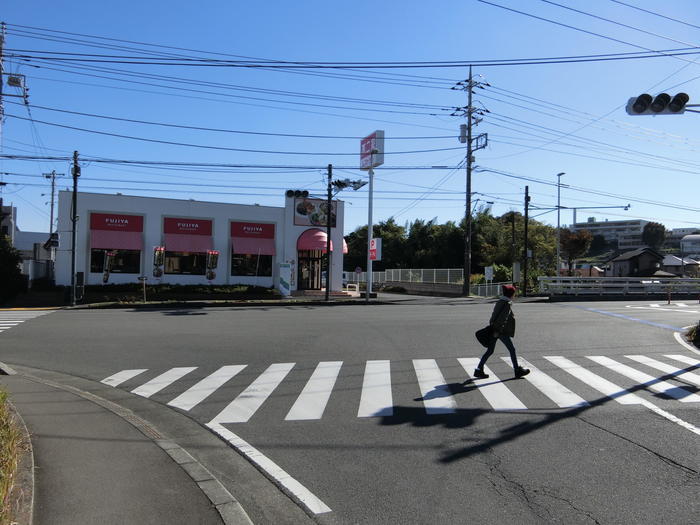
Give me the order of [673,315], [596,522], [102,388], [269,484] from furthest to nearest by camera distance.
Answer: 1. [673,315]
2. [102,388]
3. [269,484]
4. [596,522]

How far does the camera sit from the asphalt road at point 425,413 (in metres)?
4.44

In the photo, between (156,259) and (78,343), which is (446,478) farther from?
(156,259)

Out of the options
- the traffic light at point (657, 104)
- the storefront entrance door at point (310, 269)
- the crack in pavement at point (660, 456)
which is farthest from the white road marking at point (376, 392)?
the storefront entrance door at point (310, 269)

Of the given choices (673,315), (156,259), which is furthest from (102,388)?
(156,259)

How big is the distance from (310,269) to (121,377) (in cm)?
2909

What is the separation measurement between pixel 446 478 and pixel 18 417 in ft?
16.8

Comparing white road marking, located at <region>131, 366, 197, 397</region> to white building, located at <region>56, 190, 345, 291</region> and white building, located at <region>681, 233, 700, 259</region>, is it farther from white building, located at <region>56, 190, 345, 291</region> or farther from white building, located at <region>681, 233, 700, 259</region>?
white building, located at <region>681, 233, 700, 259</region>

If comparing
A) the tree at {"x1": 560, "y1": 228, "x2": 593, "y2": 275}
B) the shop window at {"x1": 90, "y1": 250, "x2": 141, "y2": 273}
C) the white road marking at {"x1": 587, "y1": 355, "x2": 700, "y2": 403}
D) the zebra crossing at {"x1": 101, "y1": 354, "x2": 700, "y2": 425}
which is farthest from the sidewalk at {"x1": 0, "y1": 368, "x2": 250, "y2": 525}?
the tree at {"x1": 560, "y1": 228, "x2": 593, "y2": 275}

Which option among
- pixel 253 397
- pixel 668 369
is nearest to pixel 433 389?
pixel 253 397

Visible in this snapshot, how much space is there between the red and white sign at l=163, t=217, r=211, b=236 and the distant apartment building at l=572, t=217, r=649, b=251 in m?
156

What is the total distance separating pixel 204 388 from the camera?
8.77 m

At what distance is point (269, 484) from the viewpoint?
4844mm

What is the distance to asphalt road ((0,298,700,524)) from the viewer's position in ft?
14.6

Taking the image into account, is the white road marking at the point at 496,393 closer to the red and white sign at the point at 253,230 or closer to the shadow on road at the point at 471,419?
the shadow on road at the point at 471,419
